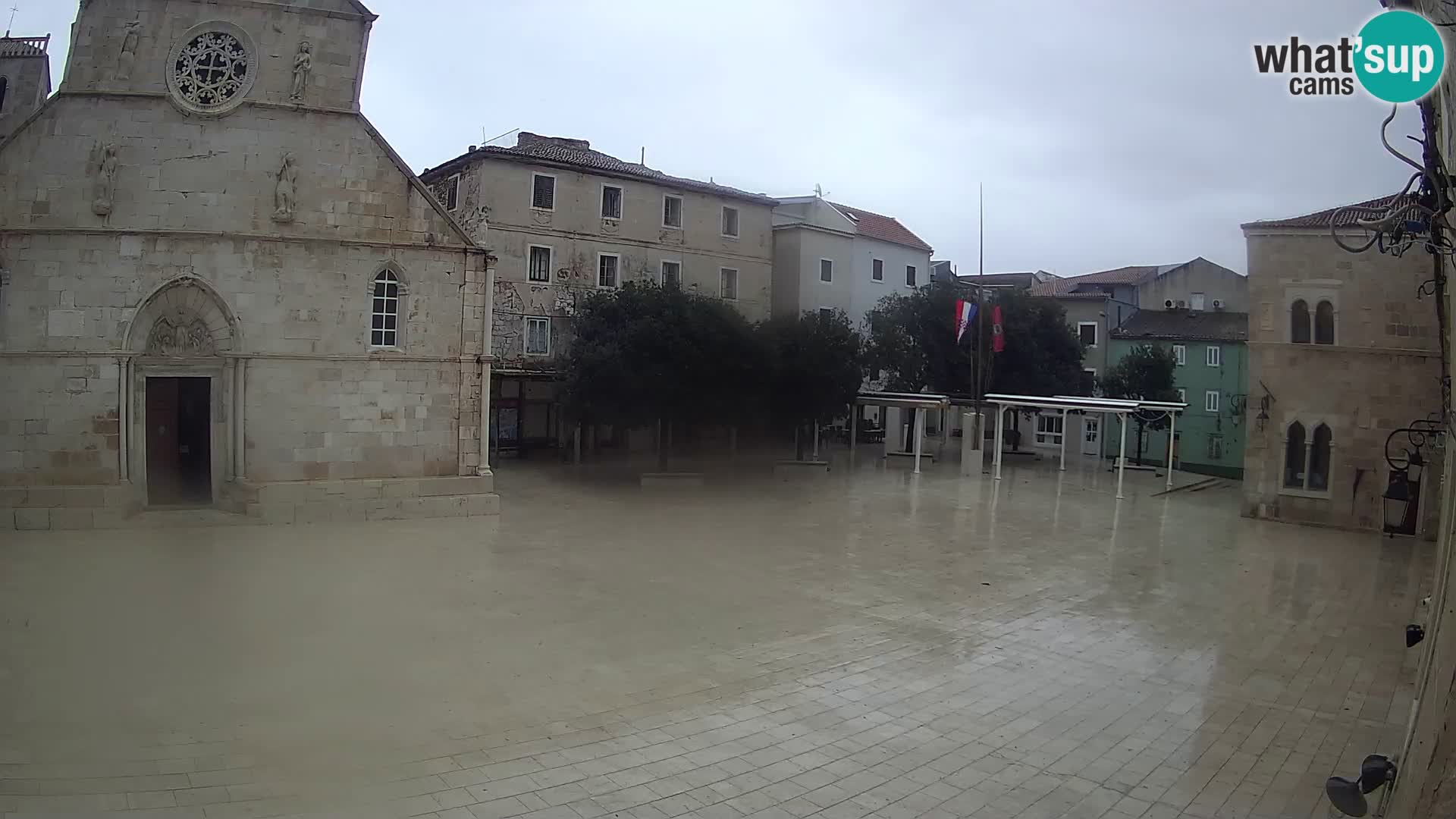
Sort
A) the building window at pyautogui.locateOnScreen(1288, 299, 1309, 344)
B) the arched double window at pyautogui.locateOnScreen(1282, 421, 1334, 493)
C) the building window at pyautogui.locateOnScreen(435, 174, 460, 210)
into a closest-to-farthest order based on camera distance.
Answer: the arched double window at pyautogui.locateOnScreen(1282, 421, 1334, 493) < the building window at pyautogui.locateOnScreen(1288, 299, 1309, 344) < the building window at pyautogui.locateOnScreen(435, 174, 460, 210)

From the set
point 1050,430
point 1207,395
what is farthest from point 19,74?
point 1207,395

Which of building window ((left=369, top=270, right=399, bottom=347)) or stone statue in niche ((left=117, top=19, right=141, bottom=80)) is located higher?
stone statue in niche ((left=117, top=19, right=141, bottom=80))

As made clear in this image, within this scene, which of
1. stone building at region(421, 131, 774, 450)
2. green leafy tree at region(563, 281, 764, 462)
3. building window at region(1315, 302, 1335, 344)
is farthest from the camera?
stone building at region(421, 131, 774, 450)

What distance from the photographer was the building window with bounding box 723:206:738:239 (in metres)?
34.9

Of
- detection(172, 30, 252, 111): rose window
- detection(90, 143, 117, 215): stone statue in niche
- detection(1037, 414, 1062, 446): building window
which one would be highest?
detection(172, 30, 252, 111): rose window

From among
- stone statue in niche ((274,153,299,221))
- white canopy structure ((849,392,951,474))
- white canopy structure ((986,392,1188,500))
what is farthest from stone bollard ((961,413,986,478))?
stone statue in niche ((274,153,299,221))

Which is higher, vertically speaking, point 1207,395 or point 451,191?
point 451,191

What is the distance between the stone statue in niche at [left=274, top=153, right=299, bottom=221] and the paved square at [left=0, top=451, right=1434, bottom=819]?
6297 mm

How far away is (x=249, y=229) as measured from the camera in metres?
17.7

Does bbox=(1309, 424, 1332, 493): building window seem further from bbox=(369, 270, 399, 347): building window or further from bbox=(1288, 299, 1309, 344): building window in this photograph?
bbox=(369, 270, 399, 347): building window

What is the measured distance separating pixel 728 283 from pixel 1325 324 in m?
20.2

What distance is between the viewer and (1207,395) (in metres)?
39.4

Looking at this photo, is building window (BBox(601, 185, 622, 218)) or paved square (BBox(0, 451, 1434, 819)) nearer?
paved square (BBox(0, 451, 1434, 819))

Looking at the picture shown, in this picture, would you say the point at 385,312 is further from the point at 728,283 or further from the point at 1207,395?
the point at 1207,395
